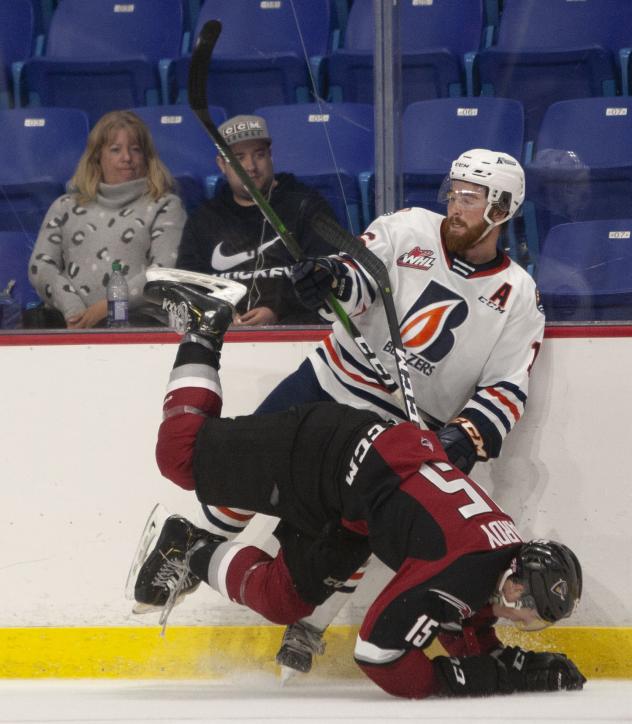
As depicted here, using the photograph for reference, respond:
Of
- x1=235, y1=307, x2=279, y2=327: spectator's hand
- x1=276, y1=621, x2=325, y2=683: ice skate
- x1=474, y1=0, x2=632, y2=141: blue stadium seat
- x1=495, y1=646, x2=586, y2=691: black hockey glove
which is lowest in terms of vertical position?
x1=276, y1=621, x2=325, y2=683: ice skate

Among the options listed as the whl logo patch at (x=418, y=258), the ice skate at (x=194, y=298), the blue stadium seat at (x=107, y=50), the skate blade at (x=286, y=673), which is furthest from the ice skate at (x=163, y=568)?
the blue stadium seat at (x=107, y=50)

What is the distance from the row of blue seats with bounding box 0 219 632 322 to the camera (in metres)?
3.09

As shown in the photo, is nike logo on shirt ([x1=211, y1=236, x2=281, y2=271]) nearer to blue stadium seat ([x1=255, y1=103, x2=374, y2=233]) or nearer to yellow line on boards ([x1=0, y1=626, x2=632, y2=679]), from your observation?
blue stadium seat ([x1=255, y1=103, x2=374, y2=233])

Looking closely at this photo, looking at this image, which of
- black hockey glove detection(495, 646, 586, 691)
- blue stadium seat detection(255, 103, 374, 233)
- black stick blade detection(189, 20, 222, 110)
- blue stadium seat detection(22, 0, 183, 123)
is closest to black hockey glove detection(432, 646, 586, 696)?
black hockey glove detection(495, 646, 586, 691)

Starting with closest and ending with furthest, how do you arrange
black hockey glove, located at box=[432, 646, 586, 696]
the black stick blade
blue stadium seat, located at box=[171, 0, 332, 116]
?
black hockey glove, located at box=[432, 646, 586, 696], the black stick blade, blue stadium seat, located at box=[171, 0, 332, 116]

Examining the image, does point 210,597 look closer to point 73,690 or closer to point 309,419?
point 73,690

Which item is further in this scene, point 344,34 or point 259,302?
point 344,34

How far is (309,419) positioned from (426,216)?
2.15 feet

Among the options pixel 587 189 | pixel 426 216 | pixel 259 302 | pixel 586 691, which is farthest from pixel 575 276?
pixel 586 691

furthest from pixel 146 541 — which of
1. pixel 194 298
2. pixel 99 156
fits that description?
pixel 99 156

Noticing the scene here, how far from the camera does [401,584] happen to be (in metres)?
2.48

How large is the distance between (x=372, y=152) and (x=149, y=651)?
1447 millimetres

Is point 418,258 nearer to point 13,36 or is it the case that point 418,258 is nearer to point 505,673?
point 505,673

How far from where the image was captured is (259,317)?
3.16 m
